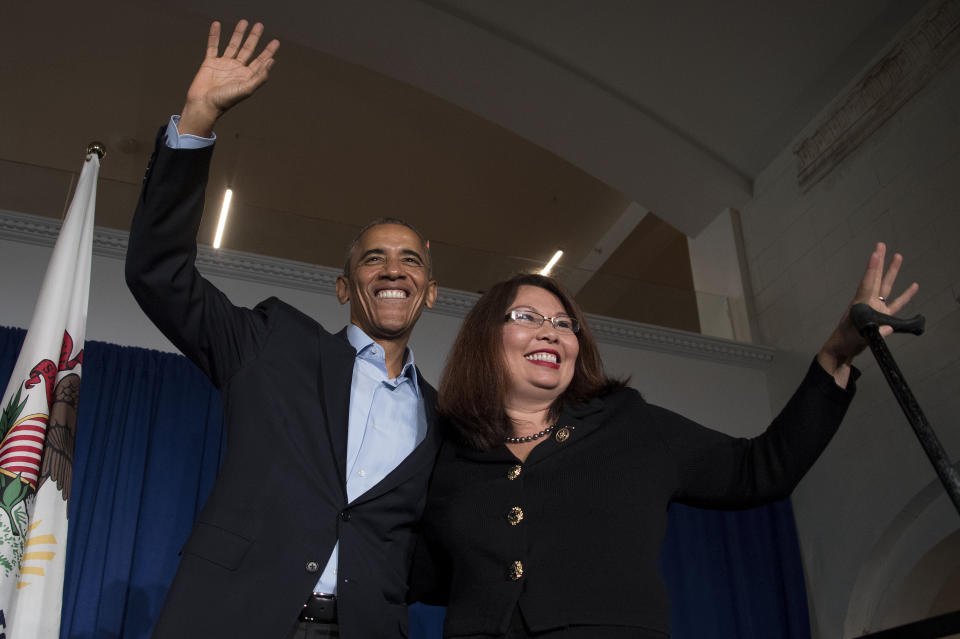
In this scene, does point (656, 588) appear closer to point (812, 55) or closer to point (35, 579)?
point (35, 579)

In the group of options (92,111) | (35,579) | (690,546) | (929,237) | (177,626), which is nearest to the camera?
(177,626)

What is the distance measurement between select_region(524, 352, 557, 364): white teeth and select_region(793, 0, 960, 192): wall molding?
14.7ft

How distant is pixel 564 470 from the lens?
1.50 m

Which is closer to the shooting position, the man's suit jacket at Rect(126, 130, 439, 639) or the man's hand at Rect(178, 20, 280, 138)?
the man's suit jacket at Rect(126, 130, 439, 639)

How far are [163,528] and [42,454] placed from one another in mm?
2517

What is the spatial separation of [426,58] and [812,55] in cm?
273

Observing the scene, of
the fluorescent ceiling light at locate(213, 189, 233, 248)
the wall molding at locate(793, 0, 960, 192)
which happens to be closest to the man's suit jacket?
the fluorescent ceiling light at locate(213, 189, 233, 248)

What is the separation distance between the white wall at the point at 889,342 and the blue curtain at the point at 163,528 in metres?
0.29

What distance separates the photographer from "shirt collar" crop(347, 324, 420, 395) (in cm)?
185

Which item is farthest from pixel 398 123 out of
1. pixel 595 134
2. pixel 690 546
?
pixel 690 546

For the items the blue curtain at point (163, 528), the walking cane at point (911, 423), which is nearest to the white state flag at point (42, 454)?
the walking cane at point (911, 423)

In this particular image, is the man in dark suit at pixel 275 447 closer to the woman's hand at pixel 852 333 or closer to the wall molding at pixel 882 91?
the woman's hand at pixel 852 333

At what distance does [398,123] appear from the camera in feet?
27.2

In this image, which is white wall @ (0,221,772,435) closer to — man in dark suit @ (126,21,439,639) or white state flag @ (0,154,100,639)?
white state flag @ (0,154,100,639)
